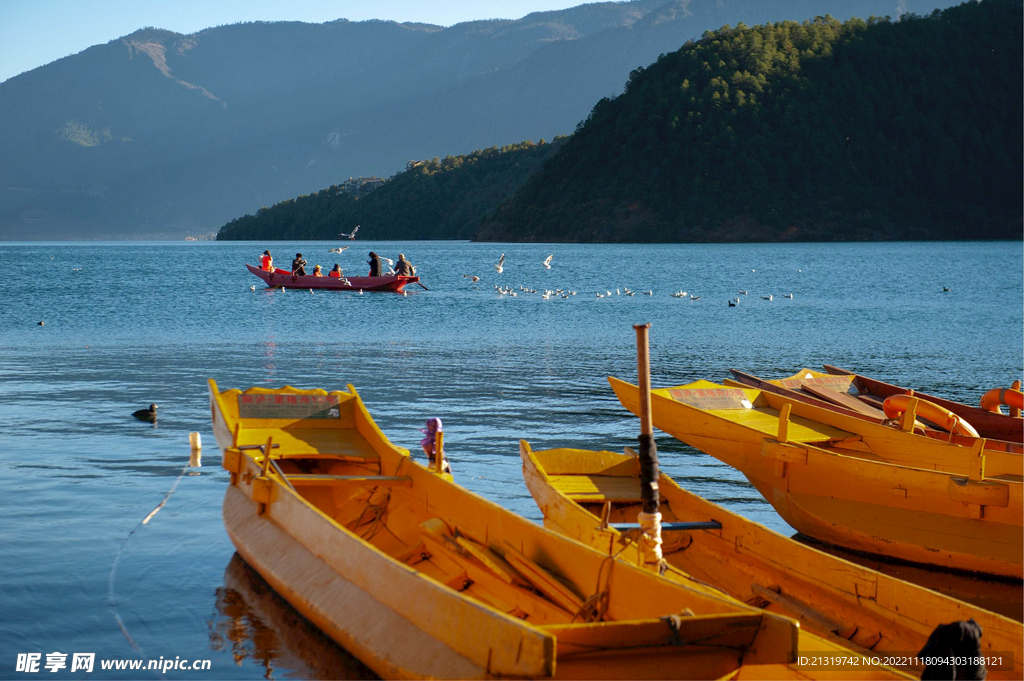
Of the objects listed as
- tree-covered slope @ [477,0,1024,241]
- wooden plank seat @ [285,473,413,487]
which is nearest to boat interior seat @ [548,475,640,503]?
wooden plank seat @ [285,473,413,487]

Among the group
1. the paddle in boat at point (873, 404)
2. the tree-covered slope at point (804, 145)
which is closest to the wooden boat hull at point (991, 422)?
the paddle in boat at point (873, 404)

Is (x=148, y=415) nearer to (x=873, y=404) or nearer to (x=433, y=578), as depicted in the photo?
(x=433, y=578)

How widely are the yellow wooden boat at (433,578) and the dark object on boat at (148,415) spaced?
5.56 meters

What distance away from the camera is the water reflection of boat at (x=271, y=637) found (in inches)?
279

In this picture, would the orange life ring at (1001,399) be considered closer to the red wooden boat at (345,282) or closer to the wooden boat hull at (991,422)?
the wooden boat hull at (991,422)

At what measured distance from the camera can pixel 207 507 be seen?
1117 cm

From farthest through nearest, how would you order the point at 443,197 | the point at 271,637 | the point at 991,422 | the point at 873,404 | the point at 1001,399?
the point at 443,197 → the point at 873,404 → the point at 1001,399 → the point at 991,422 → the point at 271,637

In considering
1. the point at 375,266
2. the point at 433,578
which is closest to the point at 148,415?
the point at 433,578

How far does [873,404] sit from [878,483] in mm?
4370

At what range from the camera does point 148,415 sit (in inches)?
627

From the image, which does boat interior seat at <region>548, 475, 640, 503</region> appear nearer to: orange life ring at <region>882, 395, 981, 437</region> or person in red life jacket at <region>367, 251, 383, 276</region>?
orange life ring at <region>882, 395, 981, 437</region>

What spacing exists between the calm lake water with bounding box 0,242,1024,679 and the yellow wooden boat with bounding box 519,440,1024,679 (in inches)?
84.4

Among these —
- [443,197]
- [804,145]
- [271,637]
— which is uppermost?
[804,145]

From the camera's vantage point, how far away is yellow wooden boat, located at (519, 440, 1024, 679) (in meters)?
6.19
